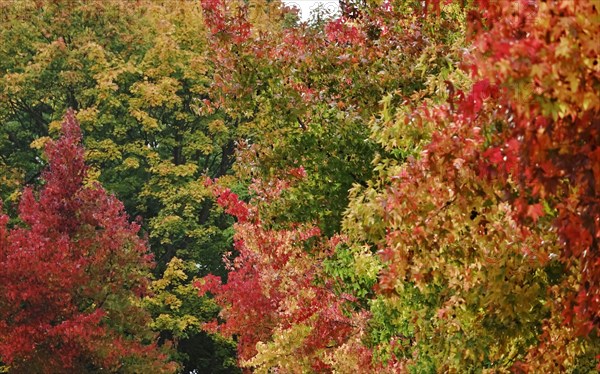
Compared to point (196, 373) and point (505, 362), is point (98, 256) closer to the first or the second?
point (196, 373)

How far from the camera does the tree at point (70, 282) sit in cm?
2411

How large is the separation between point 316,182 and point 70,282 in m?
11.0

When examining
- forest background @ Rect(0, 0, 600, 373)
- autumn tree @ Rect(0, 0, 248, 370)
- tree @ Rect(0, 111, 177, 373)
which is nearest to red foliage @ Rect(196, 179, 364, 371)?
forest background @ Rect(0, 0, 600, 373)

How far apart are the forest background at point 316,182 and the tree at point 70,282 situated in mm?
64

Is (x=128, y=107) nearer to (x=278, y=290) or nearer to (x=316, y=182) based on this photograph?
(x=278, y=290)

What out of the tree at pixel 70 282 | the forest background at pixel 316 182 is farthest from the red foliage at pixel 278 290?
the tree at pixel 70 282

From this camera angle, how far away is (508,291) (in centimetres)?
923

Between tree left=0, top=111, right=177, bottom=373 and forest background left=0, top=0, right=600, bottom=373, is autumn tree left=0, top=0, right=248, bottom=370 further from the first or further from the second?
tree left=0, top=111, right=177, bottom=373

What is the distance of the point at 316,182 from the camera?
1544 cm

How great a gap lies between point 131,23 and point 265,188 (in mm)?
23137

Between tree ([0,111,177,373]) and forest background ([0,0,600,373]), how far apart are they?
2.5 inches

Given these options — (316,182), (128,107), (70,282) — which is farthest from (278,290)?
(128,107)

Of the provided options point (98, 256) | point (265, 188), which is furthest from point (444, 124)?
point (98, 256)

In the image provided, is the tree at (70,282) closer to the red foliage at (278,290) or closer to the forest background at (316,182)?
the forest background at (316,182)
